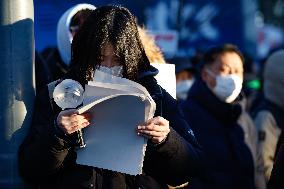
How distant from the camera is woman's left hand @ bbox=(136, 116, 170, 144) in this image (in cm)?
273

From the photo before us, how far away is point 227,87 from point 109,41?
2218mm

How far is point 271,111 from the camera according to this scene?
5438 mm

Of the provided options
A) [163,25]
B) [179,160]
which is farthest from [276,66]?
[179,160]

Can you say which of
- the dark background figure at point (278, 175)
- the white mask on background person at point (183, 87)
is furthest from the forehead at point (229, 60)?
the dark background figure at point (278, 175)

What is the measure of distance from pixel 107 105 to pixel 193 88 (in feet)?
7.44

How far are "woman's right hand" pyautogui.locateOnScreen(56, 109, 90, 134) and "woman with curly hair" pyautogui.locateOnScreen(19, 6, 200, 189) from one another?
0.01 m

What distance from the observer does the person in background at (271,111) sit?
5234 mm

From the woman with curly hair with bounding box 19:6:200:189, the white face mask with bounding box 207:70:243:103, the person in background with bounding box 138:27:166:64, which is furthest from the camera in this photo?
the white face mask with bounding box 207:70:243:103

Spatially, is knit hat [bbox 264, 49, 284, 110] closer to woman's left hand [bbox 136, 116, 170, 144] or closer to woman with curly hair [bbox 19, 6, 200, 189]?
woman with curly hair [bbox 19, 6, 200, 189]

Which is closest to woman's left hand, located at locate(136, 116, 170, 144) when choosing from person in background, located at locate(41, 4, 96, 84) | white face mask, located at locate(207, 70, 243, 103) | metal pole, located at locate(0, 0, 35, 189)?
metal pole, located at locate(0, 0, 35, 189)

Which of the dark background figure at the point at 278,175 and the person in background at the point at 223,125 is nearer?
the dark background figure at the point at 278,175

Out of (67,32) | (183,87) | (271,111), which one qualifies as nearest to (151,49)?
(67,32)

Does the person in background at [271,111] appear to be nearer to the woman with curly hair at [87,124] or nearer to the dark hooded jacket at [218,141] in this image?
the dark hooded jacket at [218,141]

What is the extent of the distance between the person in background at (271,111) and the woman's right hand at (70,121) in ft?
8.55
